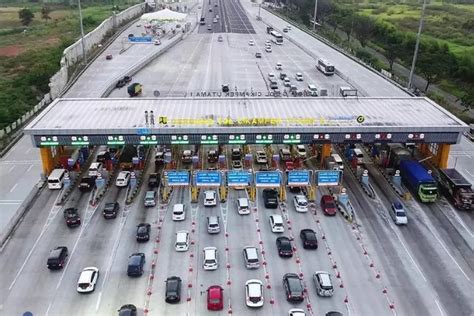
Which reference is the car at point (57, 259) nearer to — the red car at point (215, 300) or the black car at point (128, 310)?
the black car at point (128, 310)

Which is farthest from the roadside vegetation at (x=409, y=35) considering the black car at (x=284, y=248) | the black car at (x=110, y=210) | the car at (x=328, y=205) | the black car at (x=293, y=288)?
the black car at (x=110, y=210)

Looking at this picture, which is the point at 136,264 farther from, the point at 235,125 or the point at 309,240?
the point at 235,125

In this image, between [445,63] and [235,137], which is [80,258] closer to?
[235,137]

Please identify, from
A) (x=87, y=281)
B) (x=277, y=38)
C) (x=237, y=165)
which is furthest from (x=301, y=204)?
(x=277, y=38)

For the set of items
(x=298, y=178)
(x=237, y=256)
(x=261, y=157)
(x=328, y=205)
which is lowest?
(x=237, y=256)

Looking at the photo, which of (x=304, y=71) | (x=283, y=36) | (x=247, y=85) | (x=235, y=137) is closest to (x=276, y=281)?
(x=235, y=137)

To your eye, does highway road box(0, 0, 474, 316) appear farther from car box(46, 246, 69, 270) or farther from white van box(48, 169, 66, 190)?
white van box(48, 169, 66, 190)
